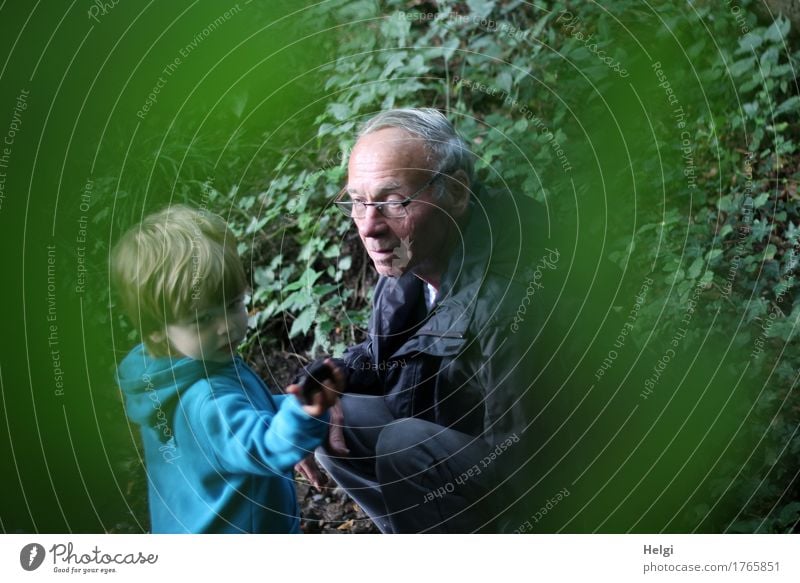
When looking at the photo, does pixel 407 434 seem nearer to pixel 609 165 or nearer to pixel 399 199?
pixel 399 199

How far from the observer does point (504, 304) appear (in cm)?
262

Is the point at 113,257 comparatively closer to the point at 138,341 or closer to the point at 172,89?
the point at 138,341

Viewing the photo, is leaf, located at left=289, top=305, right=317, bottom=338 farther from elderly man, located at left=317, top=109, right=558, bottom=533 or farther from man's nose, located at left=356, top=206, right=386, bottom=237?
man's nose, located at left=356, top=206, right=386, bottom=237

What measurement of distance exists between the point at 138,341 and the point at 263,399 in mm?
368

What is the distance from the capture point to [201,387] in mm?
2445

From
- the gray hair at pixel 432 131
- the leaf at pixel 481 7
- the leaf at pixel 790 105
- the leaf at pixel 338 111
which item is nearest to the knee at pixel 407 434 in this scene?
the gray hair at pixel 432 131

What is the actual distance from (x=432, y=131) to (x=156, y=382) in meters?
0.97

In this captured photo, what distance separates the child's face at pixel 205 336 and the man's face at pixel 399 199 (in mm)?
432
